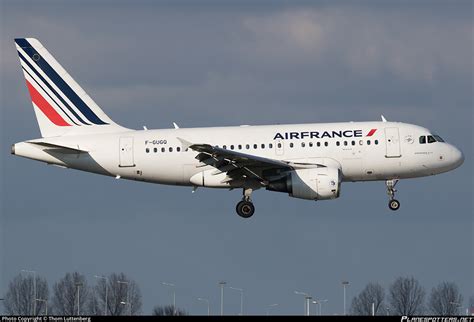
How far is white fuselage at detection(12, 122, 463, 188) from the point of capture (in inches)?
3816

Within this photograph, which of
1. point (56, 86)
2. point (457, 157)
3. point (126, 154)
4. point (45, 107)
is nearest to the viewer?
point (126, 154)

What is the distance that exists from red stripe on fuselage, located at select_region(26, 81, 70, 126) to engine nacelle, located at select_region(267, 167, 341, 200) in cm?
1469

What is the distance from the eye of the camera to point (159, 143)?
9925cm

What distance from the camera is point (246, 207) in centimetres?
9944

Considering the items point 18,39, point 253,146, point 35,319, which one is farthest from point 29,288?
point 35,319

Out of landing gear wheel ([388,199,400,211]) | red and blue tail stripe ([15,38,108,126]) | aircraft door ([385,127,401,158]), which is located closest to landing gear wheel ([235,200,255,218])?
landing gear wheel ([388,199,400,211])

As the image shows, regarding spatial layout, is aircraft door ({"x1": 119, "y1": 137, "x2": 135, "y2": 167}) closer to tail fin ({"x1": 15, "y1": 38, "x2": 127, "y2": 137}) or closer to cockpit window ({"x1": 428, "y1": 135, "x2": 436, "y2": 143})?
tail fin ({"x1": 15, "y1": 38, "x2": 127, "y2": 137})

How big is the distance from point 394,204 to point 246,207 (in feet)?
28.5

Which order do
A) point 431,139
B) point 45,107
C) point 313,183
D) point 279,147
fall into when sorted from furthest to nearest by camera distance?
point 45,107 < point 431,139 < point 279,147 < point 313,183

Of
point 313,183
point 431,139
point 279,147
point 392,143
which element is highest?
point 431,139

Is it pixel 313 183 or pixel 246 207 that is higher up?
pixel 313 183

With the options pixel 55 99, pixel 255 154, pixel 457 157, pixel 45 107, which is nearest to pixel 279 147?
pixel 255 154

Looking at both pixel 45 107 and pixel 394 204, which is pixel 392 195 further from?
pixel 45 107

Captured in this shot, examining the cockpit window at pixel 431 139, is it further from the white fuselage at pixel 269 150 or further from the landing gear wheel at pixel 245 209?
the landing gear wheel at pixel 245 209
